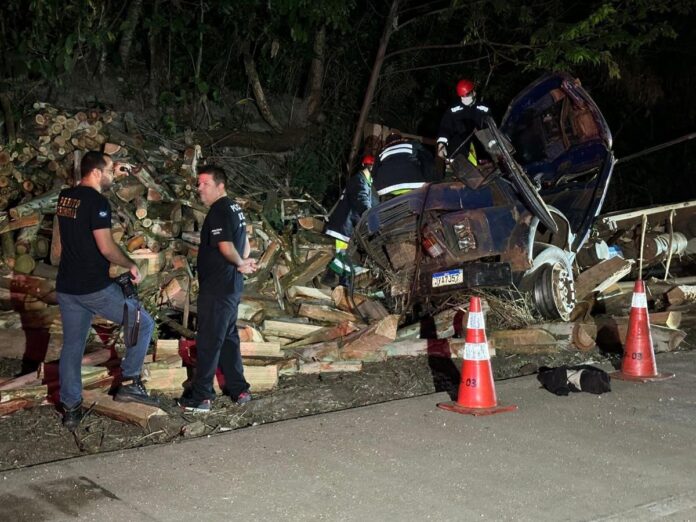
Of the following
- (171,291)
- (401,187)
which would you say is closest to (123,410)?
(171,291)

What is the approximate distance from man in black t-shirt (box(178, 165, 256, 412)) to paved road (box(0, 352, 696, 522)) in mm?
699

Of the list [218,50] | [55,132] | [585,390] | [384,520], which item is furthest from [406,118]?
[384,520]

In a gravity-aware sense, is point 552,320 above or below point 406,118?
below

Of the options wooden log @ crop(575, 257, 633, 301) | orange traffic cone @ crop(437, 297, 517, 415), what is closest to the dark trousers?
orange traffic cone @ crop(437, 297, 517, 415)

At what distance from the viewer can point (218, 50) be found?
1449 centimetres

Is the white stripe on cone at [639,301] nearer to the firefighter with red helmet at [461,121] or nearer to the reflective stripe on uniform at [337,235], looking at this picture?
the reflective stripe on uniform at [337,235]

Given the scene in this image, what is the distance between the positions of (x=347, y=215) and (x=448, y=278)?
1.93 meters

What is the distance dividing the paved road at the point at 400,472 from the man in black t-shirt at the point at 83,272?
87 cm

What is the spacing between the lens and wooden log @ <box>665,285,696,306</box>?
952 cm

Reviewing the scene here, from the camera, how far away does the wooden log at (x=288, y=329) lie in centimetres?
795

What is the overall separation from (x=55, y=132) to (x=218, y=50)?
17.1 feet

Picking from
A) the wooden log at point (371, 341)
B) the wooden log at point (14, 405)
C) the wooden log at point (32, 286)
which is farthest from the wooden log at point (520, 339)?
the wooden log at point (32, 286)

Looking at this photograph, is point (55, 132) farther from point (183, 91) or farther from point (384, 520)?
point (384, 520)

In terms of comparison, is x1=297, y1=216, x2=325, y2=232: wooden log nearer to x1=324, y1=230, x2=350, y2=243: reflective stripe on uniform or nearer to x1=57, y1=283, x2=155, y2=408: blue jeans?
x1=324, y1=230, x2=350, y2=243: reflective stripe on uniform
